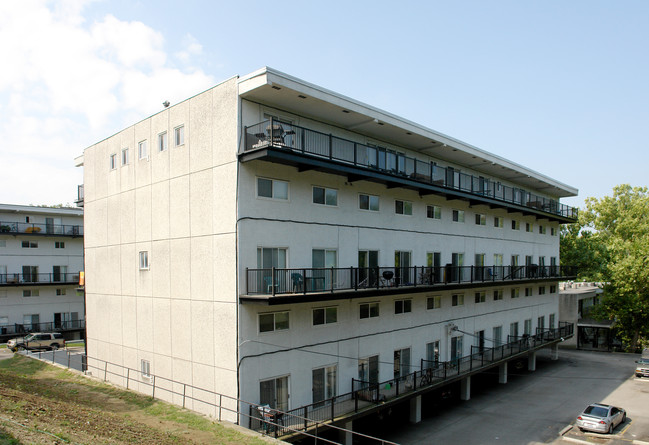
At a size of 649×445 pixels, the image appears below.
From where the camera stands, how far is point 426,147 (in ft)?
83.3

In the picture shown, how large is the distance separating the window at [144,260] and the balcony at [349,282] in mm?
7253

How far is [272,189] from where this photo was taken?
57.7 feet

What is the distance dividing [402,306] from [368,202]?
564 cm

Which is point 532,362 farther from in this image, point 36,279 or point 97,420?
point 36,279

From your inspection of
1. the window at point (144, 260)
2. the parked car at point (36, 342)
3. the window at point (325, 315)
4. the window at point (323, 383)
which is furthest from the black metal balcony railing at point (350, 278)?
the parked car at point (36, 342)

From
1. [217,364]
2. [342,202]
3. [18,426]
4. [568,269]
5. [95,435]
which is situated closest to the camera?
[18,426]

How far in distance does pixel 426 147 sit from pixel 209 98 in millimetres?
12582

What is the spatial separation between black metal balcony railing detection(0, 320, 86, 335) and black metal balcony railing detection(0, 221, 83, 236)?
829 cm

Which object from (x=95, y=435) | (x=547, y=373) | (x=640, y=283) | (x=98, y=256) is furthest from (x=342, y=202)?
(x=640, y=283)

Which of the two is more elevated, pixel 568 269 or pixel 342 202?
pixel 342 202

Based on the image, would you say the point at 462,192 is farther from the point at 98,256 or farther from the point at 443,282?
the point at 98,256

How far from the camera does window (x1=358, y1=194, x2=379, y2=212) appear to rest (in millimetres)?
21316

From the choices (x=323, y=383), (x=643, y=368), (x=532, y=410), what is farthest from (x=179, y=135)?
(x=643, y=368)

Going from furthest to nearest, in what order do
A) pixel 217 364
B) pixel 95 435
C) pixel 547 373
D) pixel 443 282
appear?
pixel 547 373 → pixel 443 282 → pixel 217 364 → pixel 95 435
